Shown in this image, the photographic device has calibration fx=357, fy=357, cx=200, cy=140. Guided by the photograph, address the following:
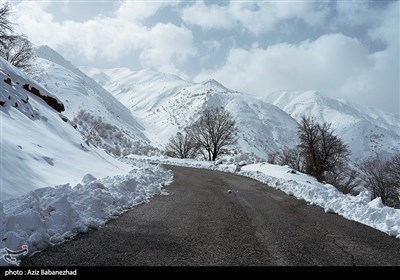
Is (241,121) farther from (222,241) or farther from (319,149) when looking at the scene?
(222,241)

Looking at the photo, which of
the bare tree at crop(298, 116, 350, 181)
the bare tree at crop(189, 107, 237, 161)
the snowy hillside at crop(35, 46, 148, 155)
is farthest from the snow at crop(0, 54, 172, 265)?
the snowy hillside at crop(35, 46, 148, 155)

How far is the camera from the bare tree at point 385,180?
4506 centimetres

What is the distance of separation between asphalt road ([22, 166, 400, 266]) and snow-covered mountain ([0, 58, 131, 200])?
10.1 ft

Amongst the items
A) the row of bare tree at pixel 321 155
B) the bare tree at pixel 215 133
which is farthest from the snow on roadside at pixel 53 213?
the bare tree at pixel 215 133

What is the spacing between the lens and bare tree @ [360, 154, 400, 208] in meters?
45.1

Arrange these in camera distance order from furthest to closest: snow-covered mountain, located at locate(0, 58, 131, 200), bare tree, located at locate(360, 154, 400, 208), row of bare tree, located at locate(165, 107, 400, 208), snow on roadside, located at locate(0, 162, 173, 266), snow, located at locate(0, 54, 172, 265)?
bare tree, located at locate(360, 154, 400, 208)
row of bare tree, located at locate(165, 107, 400, 208)
snow-covered mountain, located at locate(0, 58, 131, 200)
snow, located at locate(0, 54, 172, 265)
snow on roadside, located at locate(0, 162, 173, 266)

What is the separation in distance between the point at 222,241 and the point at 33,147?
387 inches

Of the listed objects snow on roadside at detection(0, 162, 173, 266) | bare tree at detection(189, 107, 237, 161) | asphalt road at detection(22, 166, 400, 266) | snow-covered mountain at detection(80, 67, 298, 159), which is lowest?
snow on roadside at detection(0, 162, 173, 266)

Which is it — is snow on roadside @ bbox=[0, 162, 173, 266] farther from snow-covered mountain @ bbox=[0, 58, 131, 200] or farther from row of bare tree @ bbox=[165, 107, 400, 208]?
row of bare tree @ bbox=[165, 107, 400, 208]

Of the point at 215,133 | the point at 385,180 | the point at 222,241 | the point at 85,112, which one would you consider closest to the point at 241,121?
the point at 85,112

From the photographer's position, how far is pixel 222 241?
6.67m

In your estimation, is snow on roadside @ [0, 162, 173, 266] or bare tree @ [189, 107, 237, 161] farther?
bare tree @ [189, 107, 237, 161]

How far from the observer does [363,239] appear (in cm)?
752
